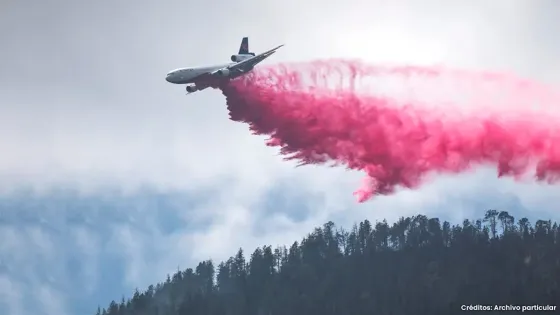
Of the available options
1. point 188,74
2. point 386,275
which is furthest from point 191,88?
point 386,275

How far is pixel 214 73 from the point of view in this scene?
88375 millimetres

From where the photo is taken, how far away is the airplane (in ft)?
289

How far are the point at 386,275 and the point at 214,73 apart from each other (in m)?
44.2

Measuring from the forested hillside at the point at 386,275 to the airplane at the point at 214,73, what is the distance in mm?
37270

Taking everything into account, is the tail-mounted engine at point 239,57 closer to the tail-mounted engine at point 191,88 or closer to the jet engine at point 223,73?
the jet engine at point 223,73

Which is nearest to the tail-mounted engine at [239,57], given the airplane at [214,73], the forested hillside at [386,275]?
the airplane at [214,73]

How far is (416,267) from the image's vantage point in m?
125

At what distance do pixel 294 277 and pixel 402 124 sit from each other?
44.1m

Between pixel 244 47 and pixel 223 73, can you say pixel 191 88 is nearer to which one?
pixel 223 73

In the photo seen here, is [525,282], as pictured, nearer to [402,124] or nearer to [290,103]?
[402,124]

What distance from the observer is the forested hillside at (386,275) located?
114438 millimetres

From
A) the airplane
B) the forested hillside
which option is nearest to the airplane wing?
the airplane

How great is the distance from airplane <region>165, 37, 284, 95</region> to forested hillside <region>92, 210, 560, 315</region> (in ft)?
122

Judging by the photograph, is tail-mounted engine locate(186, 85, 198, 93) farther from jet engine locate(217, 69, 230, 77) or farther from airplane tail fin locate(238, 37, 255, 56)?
airplane tail fin locate(238, 37, 255, 56)
